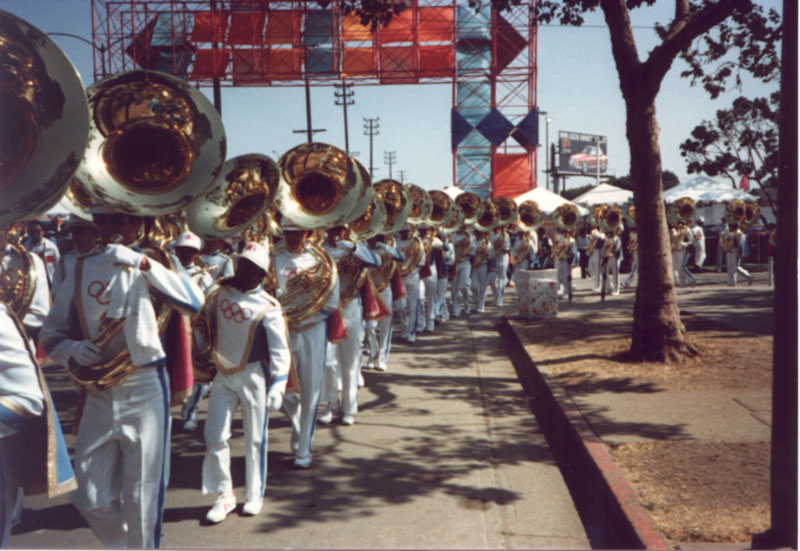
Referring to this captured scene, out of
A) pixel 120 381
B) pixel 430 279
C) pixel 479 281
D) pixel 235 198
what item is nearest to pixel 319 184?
pixel 235 198

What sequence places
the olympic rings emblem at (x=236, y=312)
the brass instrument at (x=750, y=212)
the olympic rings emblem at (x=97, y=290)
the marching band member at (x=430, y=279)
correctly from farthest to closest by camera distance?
the brass instrument at (x=750, y=212) → the marching band member at (x=430, y=279) → the olympic rings emblem at (x=236, y=312) → the olympic rings emblem at (x=97, y=290)

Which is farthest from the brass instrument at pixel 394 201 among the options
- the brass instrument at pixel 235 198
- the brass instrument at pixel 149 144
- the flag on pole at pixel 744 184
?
the flag on pole at pixel 744 184

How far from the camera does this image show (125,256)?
340cm

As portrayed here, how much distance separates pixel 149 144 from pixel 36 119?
1.43m

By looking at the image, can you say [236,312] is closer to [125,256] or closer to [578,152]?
[125,256]

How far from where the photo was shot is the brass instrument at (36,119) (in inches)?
82.7

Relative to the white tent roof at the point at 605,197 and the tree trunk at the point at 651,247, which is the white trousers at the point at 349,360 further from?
the white tent roof at the point at 605,197

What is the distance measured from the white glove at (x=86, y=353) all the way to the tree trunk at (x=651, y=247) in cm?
688

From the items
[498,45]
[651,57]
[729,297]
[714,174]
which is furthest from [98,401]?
[498,45]

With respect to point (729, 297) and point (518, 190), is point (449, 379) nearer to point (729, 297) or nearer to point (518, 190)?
point (729, 297)

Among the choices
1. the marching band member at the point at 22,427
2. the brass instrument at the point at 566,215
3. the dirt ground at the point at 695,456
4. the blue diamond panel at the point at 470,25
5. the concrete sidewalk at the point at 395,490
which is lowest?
the concrete sidewalk at the point at 395,490

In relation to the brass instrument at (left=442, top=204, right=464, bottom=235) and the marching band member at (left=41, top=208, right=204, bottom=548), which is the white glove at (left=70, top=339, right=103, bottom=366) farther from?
the brass instrument at (left=442, top=204, right=464, bottom=235)

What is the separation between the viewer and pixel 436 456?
5.84 m

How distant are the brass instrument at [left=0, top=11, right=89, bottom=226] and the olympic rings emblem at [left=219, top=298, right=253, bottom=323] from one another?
7.85 feet
